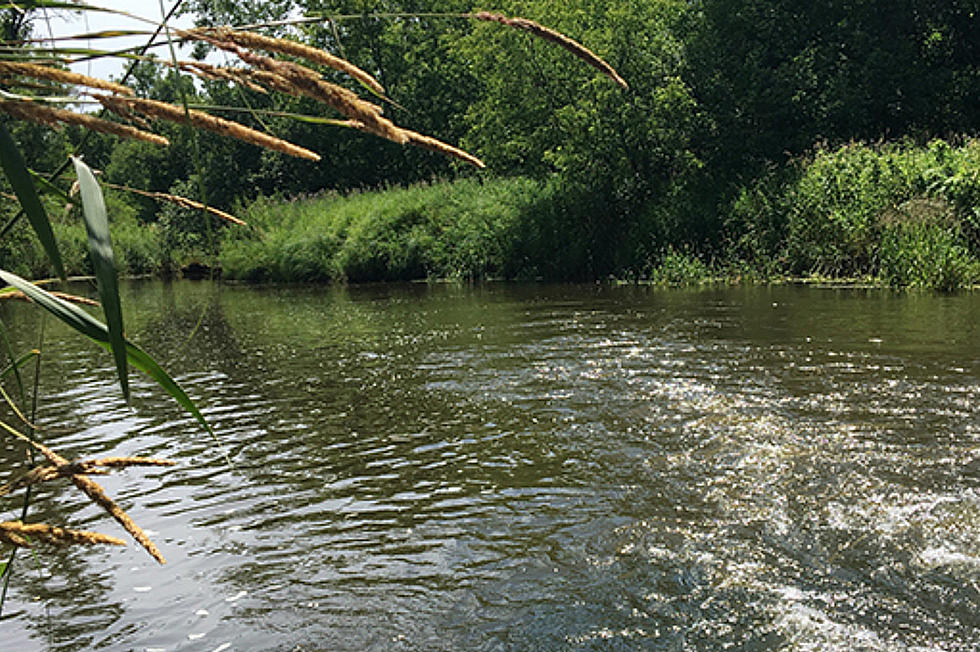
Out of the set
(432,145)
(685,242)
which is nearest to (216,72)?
(432,145)

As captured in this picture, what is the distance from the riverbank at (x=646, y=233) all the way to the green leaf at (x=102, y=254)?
8.87 m

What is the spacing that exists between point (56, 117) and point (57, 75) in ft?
0.24

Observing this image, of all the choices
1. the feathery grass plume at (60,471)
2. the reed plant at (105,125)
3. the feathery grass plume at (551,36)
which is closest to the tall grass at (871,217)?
the feathery grass plume at (551,36)

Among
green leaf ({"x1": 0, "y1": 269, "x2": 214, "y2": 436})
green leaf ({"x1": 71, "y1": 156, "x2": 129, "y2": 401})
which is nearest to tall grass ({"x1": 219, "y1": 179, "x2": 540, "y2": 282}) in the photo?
green leaf ({"x1": 0, "y1": 269, "x2": 214, "y2": 436})

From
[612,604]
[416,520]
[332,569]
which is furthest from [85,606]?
[612,604]

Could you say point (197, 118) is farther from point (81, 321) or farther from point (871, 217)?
point (871, 217)

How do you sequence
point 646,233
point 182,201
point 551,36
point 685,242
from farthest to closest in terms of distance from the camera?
point 646,233, point 685,242, point 182,201, point 551,36

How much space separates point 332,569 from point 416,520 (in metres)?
0.70

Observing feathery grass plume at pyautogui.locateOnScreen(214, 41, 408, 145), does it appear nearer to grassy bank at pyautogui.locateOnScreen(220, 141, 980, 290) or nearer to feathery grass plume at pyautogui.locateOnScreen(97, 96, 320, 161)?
feathery grass plume at pyautogui.locateOnScreen(97, 96, 320, 161)

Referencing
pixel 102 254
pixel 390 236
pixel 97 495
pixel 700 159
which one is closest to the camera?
pixel 102 254

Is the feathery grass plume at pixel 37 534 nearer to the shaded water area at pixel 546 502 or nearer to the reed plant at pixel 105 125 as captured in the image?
the reed plant at pixel 105 125

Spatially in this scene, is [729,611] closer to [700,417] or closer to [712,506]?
[712,506]

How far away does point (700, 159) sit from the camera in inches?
842

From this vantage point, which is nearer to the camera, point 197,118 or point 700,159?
point 197,118
